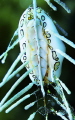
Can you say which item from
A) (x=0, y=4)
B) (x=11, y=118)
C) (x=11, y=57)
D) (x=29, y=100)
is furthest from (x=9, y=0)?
(x=11, y=118)

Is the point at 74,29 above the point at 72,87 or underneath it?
above

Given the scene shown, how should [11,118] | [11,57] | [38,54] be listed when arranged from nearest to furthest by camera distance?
[38,54] < [11,57] < [11,118]

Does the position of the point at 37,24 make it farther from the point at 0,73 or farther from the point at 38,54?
the point at 0,73

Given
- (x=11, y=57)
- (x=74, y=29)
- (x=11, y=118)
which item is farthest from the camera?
(x=11, y=118)

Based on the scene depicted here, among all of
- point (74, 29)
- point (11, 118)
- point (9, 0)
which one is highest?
point (9, 0)

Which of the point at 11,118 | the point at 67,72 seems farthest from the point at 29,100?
the point at 67,72

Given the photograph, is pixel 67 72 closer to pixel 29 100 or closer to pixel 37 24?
pixel 29 100

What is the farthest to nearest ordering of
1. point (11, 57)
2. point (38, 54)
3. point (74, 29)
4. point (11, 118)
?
1. point (11, 118)
2. point (11, 57)
3. point (74, 29)
4. point (38, 54)

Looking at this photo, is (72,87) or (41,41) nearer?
(41,41)

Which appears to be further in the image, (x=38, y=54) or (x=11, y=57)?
(x=11, y=57)

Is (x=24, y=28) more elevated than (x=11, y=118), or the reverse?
(x=24, y=28)
